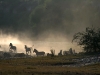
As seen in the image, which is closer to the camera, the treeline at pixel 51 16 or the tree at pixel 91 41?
the tree at pixel 91 41

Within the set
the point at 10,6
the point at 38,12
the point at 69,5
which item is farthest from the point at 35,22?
the point at 10,6

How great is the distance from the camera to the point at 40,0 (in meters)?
169

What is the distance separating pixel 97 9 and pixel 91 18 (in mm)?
5160

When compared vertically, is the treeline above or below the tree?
above

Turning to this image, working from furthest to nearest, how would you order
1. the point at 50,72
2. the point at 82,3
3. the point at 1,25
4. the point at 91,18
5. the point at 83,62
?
the point at 1,25
the point at 82,3
the point at 91,18
the point at 83,62
the point at 50,72

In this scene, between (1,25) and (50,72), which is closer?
(50,72)

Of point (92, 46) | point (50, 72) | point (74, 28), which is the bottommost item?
point (50, 72)

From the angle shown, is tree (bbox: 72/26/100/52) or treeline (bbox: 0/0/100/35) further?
treeline (bbox: 0/0/100/35)

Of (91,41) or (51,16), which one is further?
(51,16)

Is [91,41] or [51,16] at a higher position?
[51,16]

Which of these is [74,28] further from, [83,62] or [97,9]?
[83,62]

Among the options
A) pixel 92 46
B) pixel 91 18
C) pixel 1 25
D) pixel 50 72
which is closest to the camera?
pixel 50 72

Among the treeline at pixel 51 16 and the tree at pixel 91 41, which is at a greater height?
the treeline at pixel 51 16

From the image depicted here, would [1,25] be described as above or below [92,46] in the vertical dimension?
above
